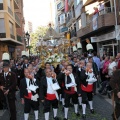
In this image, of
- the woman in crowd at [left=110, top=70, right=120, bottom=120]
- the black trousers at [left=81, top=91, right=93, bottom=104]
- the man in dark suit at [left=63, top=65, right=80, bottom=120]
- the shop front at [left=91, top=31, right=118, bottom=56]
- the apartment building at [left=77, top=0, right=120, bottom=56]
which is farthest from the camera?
the shop front at [left=91, top=31, right=118, bottom=56]

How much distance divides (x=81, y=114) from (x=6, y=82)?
253 centimetres

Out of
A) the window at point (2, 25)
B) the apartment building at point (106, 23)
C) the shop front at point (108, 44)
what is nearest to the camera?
the apartment building at point (106, 23)

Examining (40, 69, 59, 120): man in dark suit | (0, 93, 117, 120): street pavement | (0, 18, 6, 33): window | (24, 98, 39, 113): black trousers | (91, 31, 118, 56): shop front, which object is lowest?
(0, 93, 117, 120): street pavement

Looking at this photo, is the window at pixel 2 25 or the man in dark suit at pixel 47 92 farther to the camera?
the window at pixel 2 25

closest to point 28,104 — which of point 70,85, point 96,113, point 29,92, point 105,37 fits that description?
point 29,92

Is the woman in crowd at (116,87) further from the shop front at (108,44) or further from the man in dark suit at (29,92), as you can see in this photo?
the shop front at (108,44)

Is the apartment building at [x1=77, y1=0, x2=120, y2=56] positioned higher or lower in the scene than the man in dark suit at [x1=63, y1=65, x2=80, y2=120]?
higher

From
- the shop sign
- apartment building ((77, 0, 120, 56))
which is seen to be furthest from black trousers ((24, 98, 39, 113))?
the shop sign

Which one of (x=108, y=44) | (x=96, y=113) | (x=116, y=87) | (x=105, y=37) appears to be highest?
(x=105, y=37)

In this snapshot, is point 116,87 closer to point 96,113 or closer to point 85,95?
point 85,95

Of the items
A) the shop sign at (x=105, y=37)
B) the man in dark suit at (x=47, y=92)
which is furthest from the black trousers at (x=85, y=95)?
the shop sign at (x=105, y=37)

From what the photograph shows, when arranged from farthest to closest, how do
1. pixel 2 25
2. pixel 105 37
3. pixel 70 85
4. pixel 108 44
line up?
pixel 2 25, pixel 108 44, pixel 105 37, pixel 70 85

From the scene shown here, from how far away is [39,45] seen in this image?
1387 cm

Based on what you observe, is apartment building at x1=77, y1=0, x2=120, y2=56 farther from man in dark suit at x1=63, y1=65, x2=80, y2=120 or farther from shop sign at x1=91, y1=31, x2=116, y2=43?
man in dark suit at x1=63, y1=65, x2=80, y2=120
